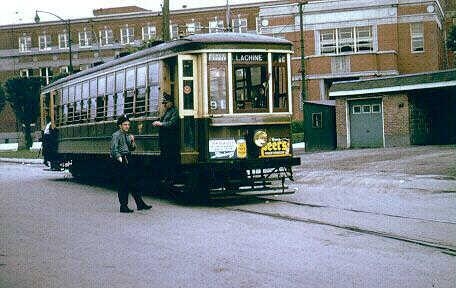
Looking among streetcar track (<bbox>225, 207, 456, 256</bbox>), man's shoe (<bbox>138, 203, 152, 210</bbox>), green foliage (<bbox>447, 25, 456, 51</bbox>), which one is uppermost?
green foliage (<bbox>447, 25, 456, 51</bbox>)

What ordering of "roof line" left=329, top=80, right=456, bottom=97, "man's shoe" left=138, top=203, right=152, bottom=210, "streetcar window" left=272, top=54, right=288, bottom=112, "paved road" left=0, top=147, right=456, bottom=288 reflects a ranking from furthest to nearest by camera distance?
"roof line" left=329, top=80, right=456, bottom=97 < "streetcar window" left=272, top=54, right=288, bottom=112 < "man's shoe" left=138, top=203, right=152, bottom=210 < "paved road" left=0, top=147, right=456, bottom=288

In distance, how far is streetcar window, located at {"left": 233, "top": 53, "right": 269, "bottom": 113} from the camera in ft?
44.9

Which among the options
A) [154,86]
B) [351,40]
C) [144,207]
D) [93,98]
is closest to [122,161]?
[144,207]

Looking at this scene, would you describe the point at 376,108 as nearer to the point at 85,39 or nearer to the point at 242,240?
the point at 242,240

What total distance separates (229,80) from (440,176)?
709 centimetres

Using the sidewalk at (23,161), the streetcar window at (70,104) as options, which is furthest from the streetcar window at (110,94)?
the sidewalk at (23,161)

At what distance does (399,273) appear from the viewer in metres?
7.05


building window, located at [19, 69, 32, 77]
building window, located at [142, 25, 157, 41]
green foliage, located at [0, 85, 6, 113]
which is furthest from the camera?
building window, located at [19, 69, 32, 77]

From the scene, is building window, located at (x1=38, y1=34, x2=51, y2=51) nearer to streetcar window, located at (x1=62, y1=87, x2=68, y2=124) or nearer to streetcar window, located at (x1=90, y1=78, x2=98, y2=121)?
streetcar window, located at (x1=62, y1=87, x2=68, y2=124)

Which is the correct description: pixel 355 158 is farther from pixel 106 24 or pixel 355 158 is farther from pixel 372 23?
pixel 106 24

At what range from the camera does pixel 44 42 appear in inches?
2906

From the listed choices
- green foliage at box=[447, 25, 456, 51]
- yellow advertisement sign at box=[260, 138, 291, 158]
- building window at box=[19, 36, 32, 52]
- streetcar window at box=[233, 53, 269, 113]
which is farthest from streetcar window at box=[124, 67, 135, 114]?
building window at box=[19, 36, 32, 52]

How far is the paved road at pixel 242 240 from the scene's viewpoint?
7.05m

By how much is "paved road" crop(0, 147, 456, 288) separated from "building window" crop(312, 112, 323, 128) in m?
16.4
